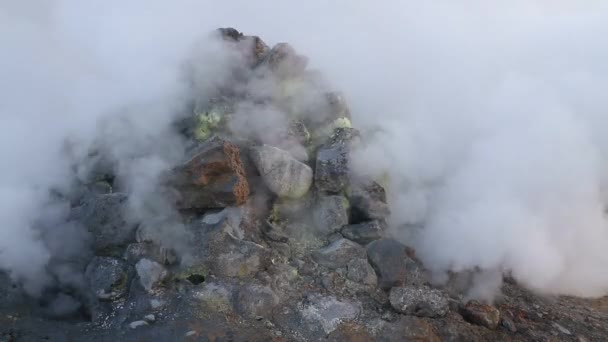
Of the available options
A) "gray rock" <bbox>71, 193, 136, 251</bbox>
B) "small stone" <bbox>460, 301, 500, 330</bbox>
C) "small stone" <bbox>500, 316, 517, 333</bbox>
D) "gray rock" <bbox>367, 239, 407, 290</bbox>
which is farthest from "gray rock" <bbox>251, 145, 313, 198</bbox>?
"small stone" <bbox>500, 316, 517, 333</bbox>

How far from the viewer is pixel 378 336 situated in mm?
4734

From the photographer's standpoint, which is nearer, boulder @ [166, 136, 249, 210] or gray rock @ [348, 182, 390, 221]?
boulder @ [166, 136, 249, 210]

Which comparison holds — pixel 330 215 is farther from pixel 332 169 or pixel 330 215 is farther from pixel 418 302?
pixel 418 302

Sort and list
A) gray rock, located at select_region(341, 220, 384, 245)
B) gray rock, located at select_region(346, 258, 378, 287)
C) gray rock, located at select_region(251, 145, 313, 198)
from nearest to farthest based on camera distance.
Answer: gray rock, located at select_region(346, 258, 378, 287) → gray rock, located at select_region(341, 220, 384, 245) → gray rock, located at select_region(251, 145, 313, 198)

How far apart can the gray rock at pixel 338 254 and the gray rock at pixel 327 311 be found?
44cm

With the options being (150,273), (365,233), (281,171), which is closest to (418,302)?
(365,233)

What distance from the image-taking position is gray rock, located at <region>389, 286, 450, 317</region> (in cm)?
498

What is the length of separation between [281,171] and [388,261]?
1409 mm

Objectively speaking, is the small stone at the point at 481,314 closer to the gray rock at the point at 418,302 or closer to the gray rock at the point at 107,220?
the gray rock at the point at 418,302

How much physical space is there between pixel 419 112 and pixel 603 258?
2.81 metres

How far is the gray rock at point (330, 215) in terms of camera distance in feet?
18.9

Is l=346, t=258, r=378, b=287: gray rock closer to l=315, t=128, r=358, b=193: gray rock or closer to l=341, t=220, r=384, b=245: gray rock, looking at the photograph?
l=341, t=220, r=384, b=245: gray rock

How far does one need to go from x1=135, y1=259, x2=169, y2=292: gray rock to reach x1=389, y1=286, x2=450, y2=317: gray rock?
2036 millimetres

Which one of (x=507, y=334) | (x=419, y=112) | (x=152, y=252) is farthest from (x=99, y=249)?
(x=419, y=112)
